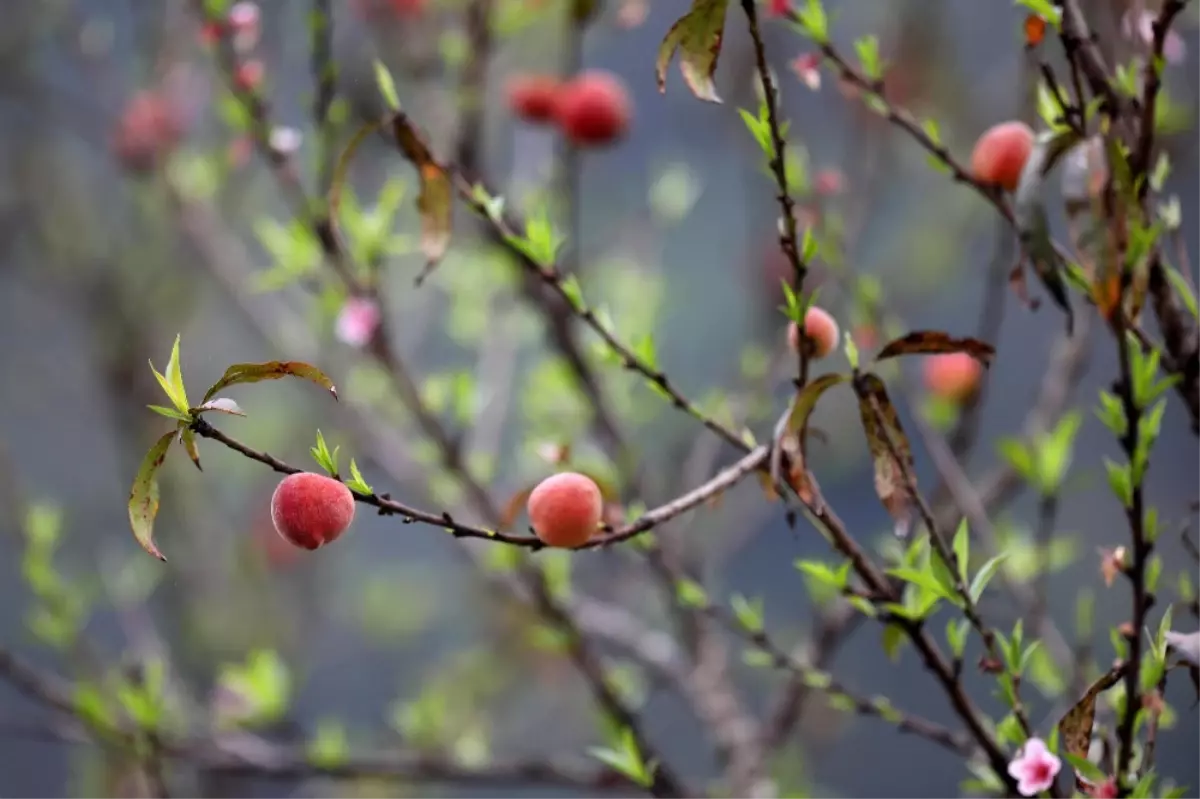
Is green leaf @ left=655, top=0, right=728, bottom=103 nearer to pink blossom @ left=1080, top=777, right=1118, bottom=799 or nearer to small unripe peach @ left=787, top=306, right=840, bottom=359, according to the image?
small unripe peach @ left=787, top=306, right=840, bottom=359

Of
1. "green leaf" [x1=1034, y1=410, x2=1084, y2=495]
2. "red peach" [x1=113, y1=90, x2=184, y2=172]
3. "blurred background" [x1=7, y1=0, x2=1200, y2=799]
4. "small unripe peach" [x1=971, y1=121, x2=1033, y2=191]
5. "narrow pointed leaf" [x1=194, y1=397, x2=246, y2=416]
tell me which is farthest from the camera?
"red peach" [x1=113, y1=90, x2=184, y2=172]

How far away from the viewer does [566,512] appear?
0.97 ft

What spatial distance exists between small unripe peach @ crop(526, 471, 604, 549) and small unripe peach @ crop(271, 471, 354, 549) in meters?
0.05

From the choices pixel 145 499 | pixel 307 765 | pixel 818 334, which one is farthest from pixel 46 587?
pixel 818 334

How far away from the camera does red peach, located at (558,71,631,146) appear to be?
697 millimetres

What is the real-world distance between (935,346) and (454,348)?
1668mm

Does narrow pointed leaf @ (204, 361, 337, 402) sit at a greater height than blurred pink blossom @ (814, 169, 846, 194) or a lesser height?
lesser

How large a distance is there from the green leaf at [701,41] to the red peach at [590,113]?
40 centimetres

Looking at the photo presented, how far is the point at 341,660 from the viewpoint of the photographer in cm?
203

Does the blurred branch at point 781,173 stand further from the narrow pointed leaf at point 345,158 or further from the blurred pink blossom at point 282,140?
the blurred pink blossom at point 282,140

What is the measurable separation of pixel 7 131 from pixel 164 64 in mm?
526

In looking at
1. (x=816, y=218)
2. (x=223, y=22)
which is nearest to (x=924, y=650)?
(x=816, y=218)

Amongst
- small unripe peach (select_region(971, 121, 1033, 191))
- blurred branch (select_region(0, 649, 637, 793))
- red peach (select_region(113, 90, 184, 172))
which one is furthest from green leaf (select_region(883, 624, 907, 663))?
red peach (select_region(113, 90, 184, 172))

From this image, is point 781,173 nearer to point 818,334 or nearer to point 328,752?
point 818,334
